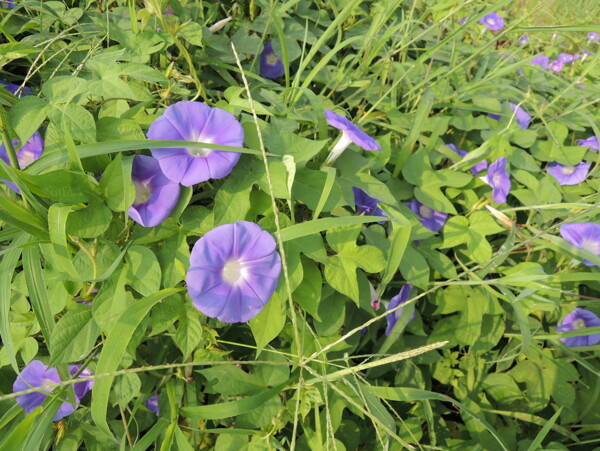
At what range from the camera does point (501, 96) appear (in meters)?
1.95

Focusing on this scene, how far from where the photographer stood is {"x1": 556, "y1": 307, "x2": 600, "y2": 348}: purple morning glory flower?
1398 mm

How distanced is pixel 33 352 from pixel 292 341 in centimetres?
61

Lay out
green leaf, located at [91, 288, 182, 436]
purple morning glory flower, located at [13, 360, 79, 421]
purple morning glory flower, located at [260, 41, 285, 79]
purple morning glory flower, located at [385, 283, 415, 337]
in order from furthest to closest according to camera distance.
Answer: purple morning glory flower, located at [260, 41, 285, 79], purple morning glory flower, located at [385, 283, 415, 337], purple morning glory flower, located at [13, 360, 79, 421], green leaf, located at [91, 288, 182, 436]

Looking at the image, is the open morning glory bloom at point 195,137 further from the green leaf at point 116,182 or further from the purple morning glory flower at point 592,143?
the purple morning glory flower at point 592,143

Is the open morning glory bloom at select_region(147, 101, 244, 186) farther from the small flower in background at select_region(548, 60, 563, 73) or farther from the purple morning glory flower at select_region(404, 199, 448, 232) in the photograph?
the small flower in background at select_region(548, 60, 563, 73)

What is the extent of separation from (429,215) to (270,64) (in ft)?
2.96

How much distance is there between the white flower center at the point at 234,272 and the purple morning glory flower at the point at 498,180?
919mm

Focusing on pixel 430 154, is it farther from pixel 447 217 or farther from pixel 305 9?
pixel 305 9

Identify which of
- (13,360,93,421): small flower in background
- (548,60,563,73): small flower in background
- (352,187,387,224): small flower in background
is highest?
(352,187,387,224): small flower in background

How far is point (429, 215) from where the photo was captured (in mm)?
1395

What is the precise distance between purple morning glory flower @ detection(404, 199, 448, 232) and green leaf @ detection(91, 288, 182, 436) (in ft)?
2.77

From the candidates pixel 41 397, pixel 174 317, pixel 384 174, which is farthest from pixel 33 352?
pixel 384 174

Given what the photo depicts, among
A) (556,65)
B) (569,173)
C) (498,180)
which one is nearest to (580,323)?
(498,180)

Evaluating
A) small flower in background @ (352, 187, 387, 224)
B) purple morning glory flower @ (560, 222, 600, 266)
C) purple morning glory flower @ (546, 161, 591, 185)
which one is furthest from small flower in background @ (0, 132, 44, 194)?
purple morning glory flower @ (546, 161, 591, 185)
